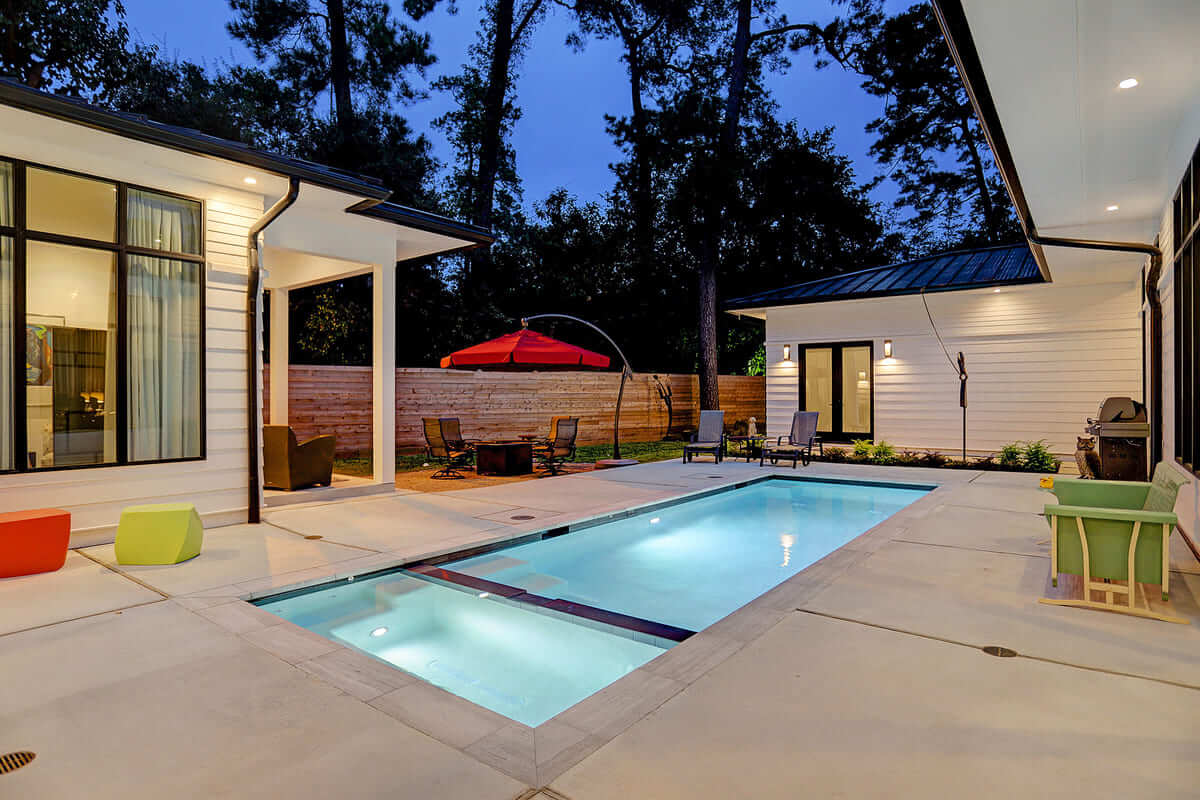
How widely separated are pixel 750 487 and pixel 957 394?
16.6ft

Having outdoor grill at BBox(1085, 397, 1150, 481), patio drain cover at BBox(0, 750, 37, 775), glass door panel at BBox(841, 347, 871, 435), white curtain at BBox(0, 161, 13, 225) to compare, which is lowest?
patio drain cover at BBox(0, 750, 37, 775)

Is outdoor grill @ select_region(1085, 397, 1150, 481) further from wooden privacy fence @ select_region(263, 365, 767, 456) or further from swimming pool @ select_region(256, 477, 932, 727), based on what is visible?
wooden privacy fence @ select_region(263, 365, 767, 456)

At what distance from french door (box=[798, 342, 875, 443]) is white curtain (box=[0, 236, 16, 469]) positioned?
11.8 m

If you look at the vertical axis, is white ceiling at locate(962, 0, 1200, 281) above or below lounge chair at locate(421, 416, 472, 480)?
above

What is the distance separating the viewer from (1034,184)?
240 inches

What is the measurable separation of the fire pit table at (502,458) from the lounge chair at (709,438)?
2.96 m

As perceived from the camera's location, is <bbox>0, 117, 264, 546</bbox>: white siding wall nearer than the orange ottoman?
No

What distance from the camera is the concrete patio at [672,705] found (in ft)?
6.89

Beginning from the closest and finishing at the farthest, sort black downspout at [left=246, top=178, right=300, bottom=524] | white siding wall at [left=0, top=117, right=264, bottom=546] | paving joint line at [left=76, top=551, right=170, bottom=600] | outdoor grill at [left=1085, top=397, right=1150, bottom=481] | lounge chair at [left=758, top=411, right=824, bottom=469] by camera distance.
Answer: paving joint line at [left=76, top=551, right=170, bottom=600] → white siding wall at [left=0, top=117, right=264, bottom=546] → black downspout at [left=246, top=178, right=300, bottom=524] → outdoor grill at [left=1085, top=397, right=1150, bottom=481] → lounge chair at [left=758, top=411, right=824, bottom=469]

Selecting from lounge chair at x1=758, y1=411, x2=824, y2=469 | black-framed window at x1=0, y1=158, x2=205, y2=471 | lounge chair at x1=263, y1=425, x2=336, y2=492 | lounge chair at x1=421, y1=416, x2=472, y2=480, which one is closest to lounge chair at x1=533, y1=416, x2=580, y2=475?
lounge chair at x1=421, y1=416, x2=472, y2=480

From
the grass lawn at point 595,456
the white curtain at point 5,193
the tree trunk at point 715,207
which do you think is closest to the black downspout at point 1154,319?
the grass lawn at point 595,456

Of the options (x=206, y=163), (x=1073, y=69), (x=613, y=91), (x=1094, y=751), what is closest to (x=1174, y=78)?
(x=1073, y=69)

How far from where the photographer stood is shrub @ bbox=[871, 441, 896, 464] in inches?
447

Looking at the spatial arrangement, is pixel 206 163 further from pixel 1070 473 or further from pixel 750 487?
pixel 1070 473
